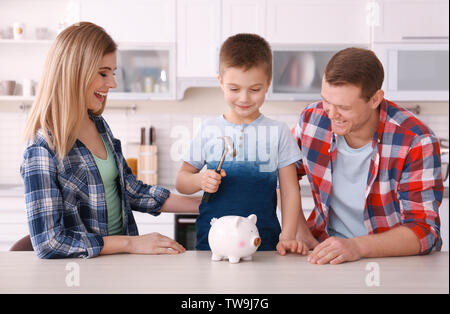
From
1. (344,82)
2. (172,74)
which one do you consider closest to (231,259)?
(344,82)

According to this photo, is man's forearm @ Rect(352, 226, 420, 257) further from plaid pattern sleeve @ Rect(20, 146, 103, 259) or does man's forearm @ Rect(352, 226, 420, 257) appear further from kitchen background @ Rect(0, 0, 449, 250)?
kitchen background @ Rect(0, 0, 449, 250)

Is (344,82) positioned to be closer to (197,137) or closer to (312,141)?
(312,141)

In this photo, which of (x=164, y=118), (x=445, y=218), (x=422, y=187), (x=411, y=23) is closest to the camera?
(x=422, y=187)

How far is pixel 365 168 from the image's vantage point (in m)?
1.28

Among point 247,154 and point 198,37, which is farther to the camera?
point 198,37

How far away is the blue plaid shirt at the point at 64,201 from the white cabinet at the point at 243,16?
171 cm

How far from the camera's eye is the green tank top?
44.1 inches

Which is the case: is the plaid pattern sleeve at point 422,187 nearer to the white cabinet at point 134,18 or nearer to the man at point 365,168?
the man at point 365,168

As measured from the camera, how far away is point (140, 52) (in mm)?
2645

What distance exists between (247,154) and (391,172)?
0.36 m

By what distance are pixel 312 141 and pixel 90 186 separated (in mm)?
604

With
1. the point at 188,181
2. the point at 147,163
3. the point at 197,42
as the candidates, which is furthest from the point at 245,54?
the point at 147,163

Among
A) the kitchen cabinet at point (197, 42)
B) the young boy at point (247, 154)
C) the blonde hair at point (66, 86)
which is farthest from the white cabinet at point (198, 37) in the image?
the blonde hair at point (66, 86)

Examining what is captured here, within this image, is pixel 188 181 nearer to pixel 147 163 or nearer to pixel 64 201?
pixel 64 201
